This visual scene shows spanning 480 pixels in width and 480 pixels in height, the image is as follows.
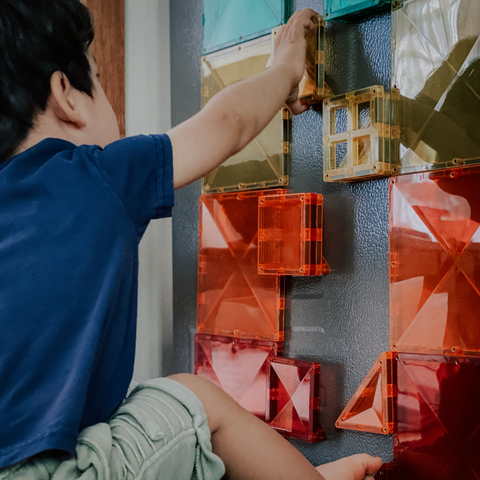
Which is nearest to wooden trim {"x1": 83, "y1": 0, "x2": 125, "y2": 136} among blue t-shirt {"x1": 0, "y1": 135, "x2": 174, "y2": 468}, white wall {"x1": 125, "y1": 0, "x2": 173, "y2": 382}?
white wall {"x1": 125, "y1": 0, "x2": 173, "y2": 382}

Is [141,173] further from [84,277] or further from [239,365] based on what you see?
[239,365]

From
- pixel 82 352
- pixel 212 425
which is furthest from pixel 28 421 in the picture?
pixel 212 425

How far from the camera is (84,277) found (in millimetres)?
542

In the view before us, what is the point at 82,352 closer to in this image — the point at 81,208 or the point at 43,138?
the point at 81,208

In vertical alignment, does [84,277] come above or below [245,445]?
above

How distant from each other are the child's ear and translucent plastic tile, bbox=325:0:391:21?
15.3 inches

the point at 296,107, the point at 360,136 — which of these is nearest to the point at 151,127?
the point at 296,107

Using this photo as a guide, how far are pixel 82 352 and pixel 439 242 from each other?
450 mm

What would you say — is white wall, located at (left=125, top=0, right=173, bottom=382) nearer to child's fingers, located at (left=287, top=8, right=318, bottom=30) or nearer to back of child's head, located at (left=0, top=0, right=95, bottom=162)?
child's fingers, located at (left=287, top=8, right=318, bottom=30)

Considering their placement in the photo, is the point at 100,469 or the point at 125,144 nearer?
the point at 100,469

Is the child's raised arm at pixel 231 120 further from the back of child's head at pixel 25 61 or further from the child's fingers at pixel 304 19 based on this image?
the back of child's head at pixel 25 61

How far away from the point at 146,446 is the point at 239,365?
42 cm

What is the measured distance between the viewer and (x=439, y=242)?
73cm

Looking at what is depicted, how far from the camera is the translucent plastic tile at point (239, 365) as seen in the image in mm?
907
